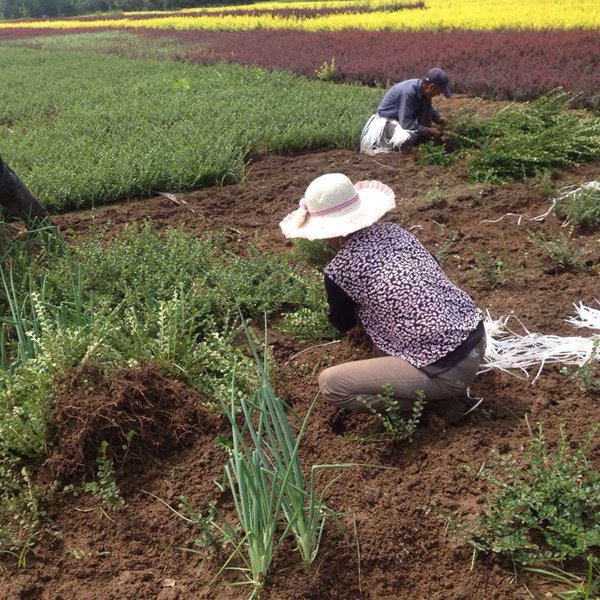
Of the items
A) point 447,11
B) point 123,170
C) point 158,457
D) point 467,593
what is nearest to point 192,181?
point 123,170

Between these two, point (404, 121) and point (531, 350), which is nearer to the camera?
point (531, 350)

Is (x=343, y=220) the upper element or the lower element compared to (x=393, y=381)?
upper

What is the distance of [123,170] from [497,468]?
15.6 feet

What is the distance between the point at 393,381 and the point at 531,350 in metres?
0.92

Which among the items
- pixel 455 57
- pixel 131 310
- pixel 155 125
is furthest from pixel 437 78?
pixel 455 57

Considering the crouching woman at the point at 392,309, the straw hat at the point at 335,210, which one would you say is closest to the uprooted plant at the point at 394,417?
the crouching woman at the point at 392,309

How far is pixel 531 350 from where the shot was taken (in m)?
3.33

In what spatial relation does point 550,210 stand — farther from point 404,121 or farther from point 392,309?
point 392,309

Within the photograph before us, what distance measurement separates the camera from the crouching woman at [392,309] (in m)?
2.79

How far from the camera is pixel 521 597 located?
2.13 metres

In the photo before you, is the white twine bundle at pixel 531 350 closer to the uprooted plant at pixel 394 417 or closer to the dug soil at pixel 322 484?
the dug soil at pixel 322 484

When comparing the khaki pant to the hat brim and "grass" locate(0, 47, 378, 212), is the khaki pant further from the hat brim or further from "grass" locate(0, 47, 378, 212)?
"grass" locate(0, 47, 378, 212)

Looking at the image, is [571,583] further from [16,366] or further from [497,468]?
[16,366]

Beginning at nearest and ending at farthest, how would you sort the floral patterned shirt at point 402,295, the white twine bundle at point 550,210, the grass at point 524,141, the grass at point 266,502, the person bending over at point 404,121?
the grass at point 266,502, the floral patterned shirt at point 402,295, the white twine bundle at point 550,210, the grass at point 524,141, the person bending over at point 404,121
